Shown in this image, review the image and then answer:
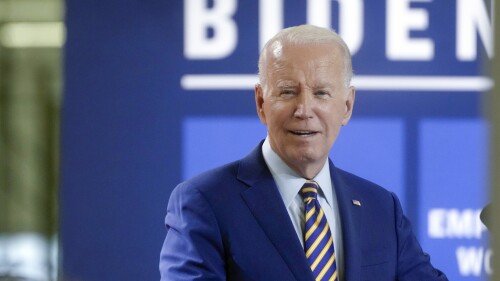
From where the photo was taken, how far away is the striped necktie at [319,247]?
1563 millimetres

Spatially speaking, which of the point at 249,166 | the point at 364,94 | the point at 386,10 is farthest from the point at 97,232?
the point at 249,166

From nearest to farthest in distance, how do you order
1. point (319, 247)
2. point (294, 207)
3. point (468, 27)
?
1. point (319, 247)
2. point (294, 207)
3. point (468, 27)

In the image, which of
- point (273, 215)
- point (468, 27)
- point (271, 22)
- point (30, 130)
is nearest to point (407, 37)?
point (468, 27)

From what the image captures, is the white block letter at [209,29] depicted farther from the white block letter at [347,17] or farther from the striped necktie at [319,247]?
the striped necktie at [319,247]

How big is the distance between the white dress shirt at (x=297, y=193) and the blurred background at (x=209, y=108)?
2060 millimetres

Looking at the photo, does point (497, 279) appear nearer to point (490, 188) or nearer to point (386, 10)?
point (490, 188)

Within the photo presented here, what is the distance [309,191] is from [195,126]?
7.14 ft

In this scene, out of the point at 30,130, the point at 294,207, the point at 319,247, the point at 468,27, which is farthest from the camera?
the point at 30,130

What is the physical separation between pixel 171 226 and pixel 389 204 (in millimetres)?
454

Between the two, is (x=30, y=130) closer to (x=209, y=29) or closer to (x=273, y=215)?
(x=209, y=29)

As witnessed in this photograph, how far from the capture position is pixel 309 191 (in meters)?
1.64

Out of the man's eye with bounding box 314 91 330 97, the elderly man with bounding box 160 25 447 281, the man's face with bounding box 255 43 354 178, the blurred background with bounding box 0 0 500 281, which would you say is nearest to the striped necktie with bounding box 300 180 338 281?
the elderly man with bounding box 160 25 447 281

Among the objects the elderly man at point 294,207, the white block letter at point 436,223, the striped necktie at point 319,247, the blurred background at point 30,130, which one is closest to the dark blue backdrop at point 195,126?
the white block letter at point 436,223

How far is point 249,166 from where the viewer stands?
1.69 meters
